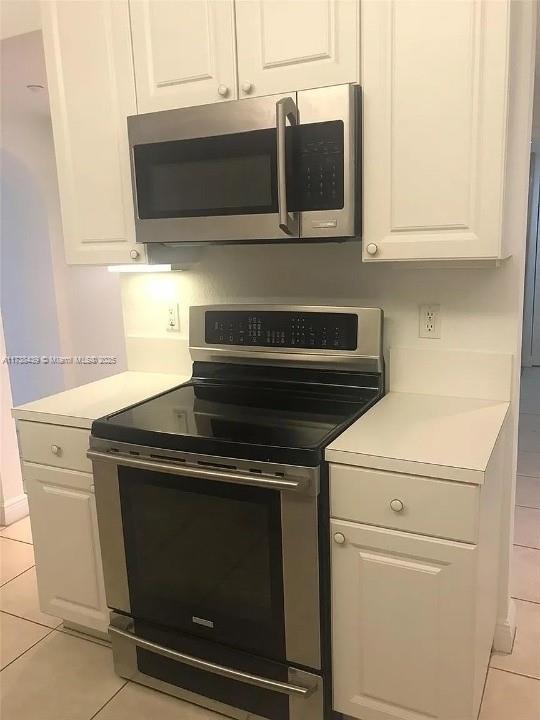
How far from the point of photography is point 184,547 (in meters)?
1.75

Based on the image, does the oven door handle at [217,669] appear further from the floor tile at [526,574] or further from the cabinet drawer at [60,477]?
the floor tile at [526,574]

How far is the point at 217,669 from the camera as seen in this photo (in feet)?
5.72

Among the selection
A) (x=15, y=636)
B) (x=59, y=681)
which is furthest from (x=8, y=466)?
(x=59, y=681)

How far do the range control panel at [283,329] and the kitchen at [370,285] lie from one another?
1cm

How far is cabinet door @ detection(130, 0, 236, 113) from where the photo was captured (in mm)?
1746

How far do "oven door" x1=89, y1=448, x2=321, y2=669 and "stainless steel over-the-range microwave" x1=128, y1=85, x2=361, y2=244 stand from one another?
0.71 meters

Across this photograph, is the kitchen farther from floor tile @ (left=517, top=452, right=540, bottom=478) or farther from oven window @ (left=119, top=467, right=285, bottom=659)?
floor tile @ (left=517, top=452, right=540, bottom=478)

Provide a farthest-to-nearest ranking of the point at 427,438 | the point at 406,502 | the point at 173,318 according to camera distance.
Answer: the point at 173,318
the point at 427,438
the point at 406,502

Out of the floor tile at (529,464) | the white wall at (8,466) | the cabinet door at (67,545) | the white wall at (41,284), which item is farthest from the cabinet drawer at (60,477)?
the white wall at (41,284)

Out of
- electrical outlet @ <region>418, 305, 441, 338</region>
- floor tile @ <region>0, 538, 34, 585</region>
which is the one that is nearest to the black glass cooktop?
electrical outlet @ <region>418, 305, 441, 338</region>

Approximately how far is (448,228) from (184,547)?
117cm

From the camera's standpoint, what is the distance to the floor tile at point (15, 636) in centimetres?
212

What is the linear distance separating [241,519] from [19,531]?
6.05 ft

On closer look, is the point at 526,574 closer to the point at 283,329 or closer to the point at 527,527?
the point at 527,527
